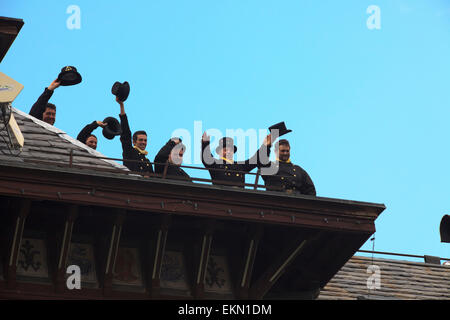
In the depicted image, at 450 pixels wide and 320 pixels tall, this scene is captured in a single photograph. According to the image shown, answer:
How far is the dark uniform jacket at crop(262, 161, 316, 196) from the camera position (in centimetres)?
1577

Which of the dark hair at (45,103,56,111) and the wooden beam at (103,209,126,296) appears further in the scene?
the dark hair at (45,103,56,111)

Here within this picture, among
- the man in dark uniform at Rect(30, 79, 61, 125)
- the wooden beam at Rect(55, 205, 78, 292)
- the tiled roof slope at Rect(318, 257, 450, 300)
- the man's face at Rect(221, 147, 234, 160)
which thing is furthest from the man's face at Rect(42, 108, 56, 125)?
the tiled roof slope at Rect(318, 257, 450, 300)

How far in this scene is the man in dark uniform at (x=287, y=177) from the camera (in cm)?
1577

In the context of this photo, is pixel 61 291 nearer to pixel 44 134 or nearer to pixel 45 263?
pixel 45 263

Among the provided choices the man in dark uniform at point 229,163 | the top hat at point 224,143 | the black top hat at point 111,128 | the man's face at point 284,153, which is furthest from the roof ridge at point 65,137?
the man's face at point 284,153

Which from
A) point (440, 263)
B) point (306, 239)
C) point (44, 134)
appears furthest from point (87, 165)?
point (440, 263)

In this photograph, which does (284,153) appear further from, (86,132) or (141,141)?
(86,132)

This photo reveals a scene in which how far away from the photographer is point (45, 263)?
1451 cm

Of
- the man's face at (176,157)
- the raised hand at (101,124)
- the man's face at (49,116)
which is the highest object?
the man's face at (49,116)

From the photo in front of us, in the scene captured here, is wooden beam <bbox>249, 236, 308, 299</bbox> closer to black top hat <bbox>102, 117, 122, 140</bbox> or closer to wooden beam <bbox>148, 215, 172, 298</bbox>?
wooden beam <bbox>148, 215, 172, 298</bbox>

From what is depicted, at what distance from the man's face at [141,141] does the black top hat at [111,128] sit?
0.59 metres

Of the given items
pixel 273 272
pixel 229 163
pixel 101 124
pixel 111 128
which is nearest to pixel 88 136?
pixel 101 124

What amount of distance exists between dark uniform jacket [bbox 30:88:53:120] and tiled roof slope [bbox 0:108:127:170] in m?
0.82

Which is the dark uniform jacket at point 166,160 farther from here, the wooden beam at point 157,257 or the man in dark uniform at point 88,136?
the man in dark uniform at point 88,136
